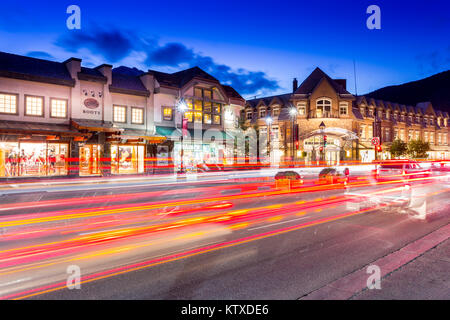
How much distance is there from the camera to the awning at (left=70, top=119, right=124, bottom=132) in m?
24.0

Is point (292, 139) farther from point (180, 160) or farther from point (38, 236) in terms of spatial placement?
point (38, 236)

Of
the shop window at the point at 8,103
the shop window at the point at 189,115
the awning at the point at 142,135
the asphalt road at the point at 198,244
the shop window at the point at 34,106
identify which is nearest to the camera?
the asphalt road at the point at 198,244

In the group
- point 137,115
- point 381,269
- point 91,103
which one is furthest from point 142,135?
point 381,269

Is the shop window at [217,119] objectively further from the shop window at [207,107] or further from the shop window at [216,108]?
the shop window at [207,107]

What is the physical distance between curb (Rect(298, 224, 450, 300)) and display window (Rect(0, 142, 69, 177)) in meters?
24.6

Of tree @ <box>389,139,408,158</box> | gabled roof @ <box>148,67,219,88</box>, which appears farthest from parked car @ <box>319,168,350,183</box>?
tree @ <box>389,139,408,158</box>

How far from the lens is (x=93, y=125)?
25.3 metres

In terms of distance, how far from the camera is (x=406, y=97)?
198500 millimetres

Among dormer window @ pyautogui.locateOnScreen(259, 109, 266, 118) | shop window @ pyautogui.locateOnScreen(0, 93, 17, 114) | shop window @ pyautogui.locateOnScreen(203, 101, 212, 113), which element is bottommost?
shop window @ pyautogui.locateOnScreen(0, 93, 17, 114)

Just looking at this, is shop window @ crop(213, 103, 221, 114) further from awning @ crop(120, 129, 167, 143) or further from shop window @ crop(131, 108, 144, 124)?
shop window @ crop(131, 108, 144, 124)

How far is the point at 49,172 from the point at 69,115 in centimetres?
488

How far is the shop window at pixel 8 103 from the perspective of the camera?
74.1 feet

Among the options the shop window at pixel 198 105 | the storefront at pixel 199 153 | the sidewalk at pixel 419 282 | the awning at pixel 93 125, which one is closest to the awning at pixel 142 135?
the awning at pixel 93 125

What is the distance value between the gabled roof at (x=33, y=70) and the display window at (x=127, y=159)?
690cm
